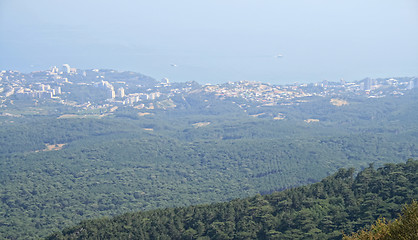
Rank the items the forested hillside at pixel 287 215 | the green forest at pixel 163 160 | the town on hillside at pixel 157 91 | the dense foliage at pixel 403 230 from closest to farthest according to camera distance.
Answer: the dense foliage at pixel 403 230 < the forested hillside at pixel 287 215 < the green forest at pixel 163 160 < the town on hillside at pixel 157 91

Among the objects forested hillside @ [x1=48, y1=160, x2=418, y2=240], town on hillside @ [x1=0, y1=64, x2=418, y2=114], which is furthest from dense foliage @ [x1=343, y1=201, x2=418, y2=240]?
town on hillside @ [x1=0, y1=64, x2=418, y2=114]

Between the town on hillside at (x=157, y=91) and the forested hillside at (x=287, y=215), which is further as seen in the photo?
the town on hillside at (x=157, y=91)

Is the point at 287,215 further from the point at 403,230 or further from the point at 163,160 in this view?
the point at 163,160

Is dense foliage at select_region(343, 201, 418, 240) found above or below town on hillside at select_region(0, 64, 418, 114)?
above

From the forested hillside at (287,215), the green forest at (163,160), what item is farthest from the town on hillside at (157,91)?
the forested hillside at (287,215)

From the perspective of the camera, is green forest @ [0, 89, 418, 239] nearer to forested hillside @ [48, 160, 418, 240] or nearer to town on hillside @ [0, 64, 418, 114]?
forested hillside @ [48, 160, 418, 240]

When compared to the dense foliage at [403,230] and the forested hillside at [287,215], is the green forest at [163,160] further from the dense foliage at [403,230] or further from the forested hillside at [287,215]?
the dense foliage at [403,230]
